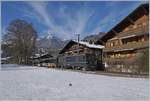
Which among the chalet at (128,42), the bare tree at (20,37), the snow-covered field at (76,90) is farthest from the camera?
the bare tree at (20,37)

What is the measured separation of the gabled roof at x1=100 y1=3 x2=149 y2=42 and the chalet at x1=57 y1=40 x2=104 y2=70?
4157 mm

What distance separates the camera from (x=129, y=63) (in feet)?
109

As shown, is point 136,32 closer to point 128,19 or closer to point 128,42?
point 128,19

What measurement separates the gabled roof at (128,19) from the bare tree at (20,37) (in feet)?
125

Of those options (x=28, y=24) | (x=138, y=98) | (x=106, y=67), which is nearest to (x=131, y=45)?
(x=106, y=67)

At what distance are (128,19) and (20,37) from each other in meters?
45.6

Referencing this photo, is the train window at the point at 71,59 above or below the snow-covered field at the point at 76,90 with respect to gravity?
above

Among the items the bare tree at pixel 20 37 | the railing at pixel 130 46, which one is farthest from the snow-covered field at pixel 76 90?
the bare tree at pixel 20 37

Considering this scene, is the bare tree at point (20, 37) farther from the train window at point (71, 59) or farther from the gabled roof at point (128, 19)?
the gabled roof at point (128, 19)

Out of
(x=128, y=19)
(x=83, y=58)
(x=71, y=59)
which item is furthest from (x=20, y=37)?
(x=128, y=19)

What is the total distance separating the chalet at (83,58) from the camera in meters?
42.1

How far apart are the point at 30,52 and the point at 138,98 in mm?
70275

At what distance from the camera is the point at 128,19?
35.5 metres

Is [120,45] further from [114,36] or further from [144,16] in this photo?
[144,16]
